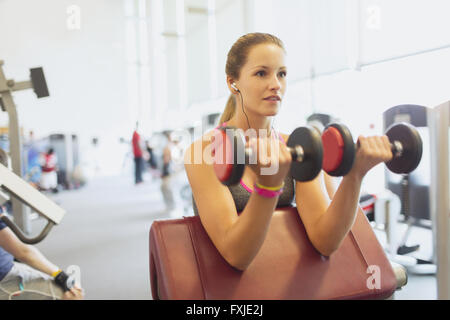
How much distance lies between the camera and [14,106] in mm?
1722

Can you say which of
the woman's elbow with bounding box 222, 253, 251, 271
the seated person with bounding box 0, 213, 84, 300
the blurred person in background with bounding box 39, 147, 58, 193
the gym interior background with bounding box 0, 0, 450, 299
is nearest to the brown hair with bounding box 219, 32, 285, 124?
the gym interior background with bounding box 0, 0, 450, 299

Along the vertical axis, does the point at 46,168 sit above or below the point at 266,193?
below

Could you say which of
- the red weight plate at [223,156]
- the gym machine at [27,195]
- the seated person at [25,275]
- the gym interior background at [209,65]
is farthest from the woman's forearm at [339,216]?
the seated person at [25,275]

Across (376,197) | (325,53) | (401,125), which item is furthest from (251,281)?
(325,53)

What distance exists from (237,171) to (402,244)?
8.28 ft

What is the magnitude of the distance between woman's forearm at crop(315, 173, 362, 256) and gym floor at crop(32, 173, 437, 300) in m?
1.47

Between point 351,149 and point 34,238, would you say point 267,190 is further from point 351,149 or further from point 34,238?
point 34,238

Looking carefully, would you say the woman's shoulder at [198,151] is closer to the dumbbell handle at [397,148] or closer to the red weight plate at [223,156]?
the red weight plate at [223,156]

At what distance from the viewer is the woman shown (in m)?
0.69

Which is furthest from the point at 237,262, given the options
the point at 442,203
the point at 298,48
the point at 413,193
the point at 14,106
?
the point at 298,48

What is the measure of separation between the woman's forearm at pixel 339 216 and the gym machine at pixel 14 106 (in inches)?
55.4

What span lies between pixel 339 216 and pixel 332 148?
210mm

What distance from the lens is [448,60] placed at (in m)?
2.23

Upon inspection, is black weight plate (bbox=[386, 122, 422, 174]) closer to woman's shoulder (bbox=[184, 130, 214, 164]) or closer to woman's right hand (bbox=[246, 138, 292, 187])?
woman's right hand (bbox=[246, 138, 292, 187])
